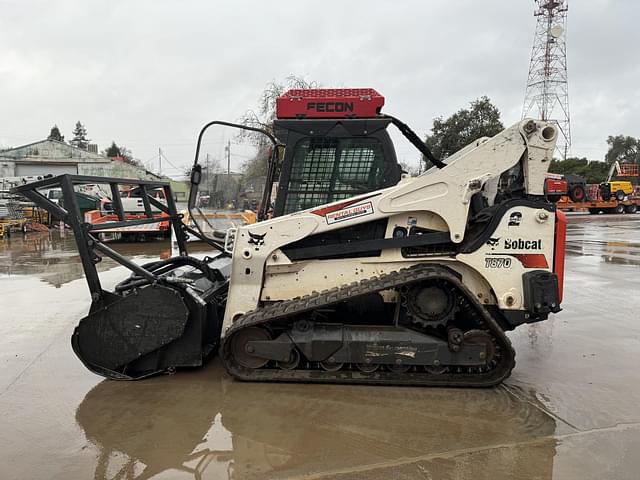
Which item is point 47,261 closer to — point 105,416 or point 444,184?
point 105,416

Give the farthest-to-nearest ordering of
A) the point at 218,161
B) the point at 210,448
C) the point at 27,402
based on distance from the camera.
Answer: the point at 218,161 < the point at 27,402 < the point at 210,448

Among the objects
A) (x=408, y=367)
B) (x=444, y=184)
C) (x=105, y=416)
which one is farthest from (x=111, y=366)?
(x=444, y=184)

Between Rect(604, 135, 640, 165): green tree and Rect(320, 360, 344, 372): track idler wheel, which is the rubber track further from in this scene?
Rect(604, 135, 640, 165): green tree

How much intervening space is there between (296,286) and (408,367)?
1.14 m

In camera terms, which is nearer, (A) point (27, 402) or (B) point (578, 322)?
(A) point (27, 402)

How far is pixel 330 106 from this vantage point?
4.21m

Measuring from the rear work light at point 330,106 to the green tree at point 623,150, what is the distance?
242 feet

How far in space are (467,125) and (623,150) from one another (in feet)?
173

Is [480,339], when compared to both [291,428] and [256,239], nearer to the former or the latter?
[291,428]

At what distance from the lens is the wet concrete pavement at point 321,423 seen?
9.34 feet

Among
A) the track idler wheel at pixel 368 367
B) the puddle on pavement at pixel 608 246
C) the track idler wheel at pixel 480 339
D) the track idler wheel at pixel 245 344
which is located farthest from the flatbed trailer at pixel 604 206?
the track idler wheel at pixel 245 344

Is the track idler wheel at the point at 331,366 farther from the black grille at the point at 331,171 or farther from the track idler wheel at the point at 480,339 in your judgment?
the black grille at the point at 331,171

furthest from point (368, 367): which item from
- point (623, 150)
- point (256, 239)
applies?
point (623, 150)

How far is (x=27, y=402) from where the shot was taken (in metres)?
3.71
